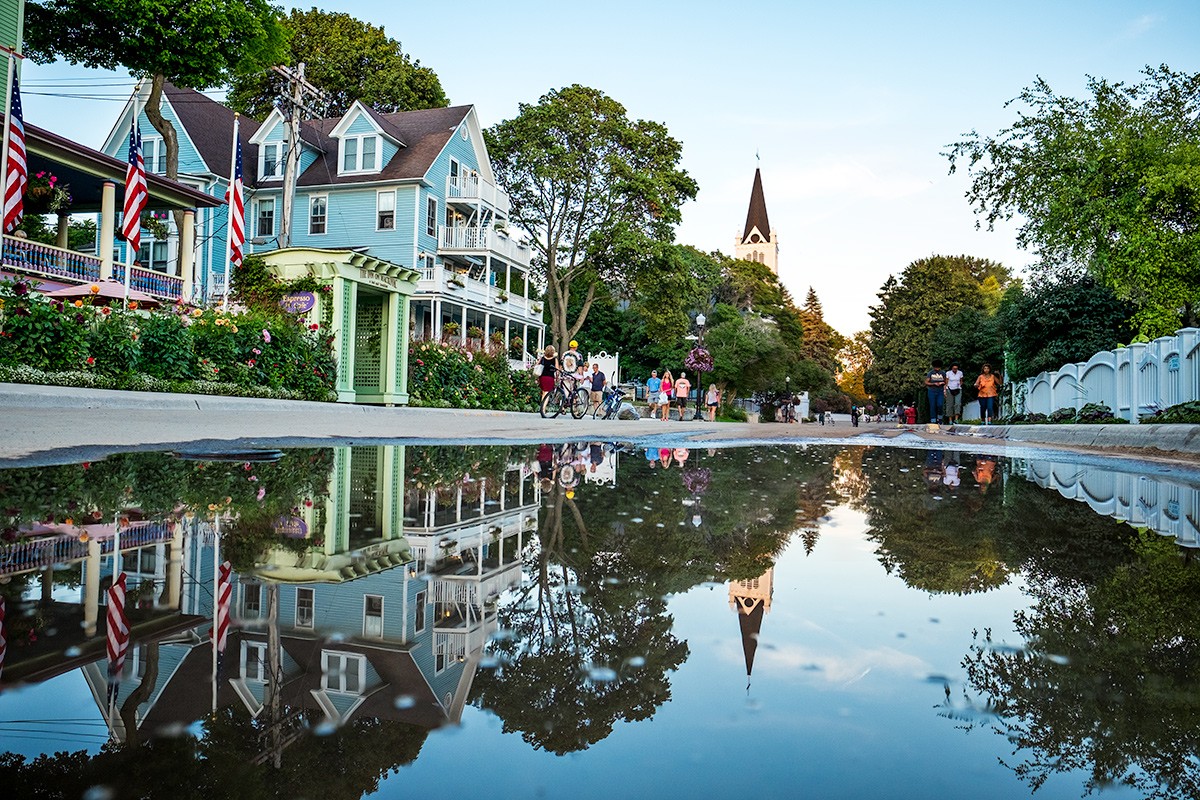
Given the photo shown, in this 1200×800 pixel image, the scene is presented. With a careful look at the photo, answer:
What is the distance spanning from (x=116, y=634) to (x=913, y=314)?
6487 centimetres

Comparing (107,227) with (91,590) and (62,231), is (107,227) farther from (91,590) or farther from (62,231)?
(91,590)

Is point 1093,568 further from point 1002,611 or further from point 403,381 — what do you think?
point 403,381

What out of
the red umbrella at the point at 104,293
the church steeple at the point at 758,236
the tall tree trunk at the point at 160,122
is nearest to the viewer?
the red umbrella at the point at 104,293

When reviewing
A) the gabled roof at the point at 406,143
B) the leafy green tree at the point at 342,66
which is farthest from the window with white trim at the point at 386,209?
the leafy green tree at the point at 342,66

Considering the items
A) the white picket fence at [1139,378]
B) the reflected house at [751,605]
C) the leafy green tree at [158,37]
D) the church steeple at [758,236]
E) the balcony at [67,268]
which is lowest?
the reflected house at [751,605]

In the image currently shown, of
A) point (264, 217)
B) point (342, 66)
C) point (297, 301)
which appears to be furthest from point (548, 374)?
→ point (342, 66)

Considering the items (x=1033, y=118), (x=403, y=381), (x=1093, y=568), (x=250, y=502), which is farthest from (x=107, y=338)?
(x=1033, y=118)

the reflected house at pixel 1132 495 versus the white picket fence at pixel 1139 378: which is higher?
the white picket fence at pixel 1139 378

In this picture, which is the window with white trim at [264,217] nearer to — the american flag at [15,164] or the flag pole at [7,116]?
the flag pole at [7,116]

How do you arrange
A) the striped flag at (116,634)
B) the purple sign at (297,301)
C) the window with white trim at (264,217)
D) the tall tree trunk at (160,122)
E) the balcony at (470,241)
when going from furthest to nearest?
the balcony at (470,241) → the window with white trim at (264,217) → the tall tree trunk at (160,122) → the purple sign at (297,301) → the striped flag at (116,634)

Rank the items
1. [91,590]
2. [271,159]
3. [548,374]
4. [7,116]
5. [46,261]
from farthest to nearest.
Answer: [271,159], [548,374], [46,261], [7,116], [91,590]

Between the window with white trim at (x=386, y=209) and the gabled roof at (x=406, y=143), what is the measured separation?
2.46 feet

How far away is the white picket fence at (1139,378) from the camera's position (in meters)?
12.4

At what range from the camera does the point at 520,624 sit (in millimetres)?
1782
